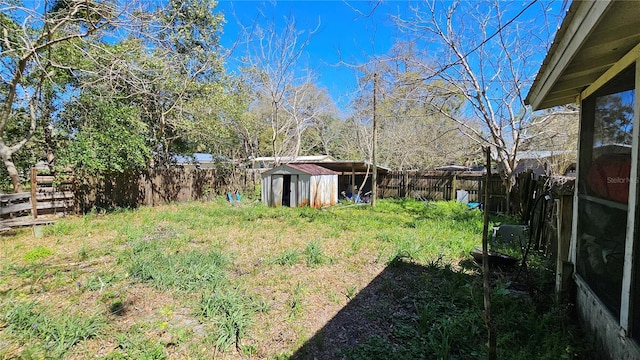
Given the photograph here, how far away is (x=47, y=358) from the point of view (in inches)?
92.4

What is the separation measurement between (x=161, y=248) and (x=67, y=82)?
7.79 metres

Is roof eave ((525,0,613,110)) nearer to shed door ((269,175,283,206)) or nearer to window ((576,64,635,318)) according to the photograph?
window ((576,64,635,318))

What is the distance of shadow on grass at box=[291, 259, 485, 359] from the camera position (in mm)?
2561

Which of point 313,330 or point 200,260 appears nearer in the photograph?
point 313,330

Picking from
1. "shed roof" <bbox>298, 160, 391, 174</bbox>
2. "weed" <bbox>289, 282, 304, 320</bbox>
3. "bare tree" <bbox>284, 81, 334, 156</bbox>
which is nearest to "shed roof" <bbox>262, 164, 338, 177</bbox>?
"shed roof" <bbox>298, 160, 391, 174</bbox>

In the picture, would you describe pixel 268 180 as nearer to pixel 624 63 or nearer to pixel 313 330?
pixel 313 330

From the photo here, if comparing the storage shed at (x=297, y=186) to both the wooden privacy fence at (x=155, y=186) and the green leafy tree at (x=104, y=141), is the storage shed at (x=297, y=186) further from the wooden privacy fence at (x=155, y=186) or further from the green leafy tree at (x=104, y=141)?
the green leafy tree at (x=104, y=141)

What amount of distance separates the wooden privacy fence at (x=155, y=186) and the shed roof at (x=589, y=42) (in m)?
10.6

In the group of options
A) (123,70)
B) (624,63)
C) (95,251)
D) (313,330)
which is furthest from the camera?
(123,70)

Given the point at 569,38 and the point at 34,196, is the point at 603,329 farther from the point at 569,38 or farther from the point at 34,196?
the point at 34,196

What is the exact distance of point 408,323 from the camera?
3.03m

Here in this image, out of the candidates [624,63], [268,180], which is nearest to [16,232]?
Result: [268,180]

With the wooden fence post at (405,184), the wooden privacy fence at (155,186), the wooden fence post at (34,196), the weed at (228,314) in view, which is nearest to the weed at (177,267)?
the weed at (228,314)

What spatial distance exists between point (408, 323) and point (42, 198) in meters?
9.09
